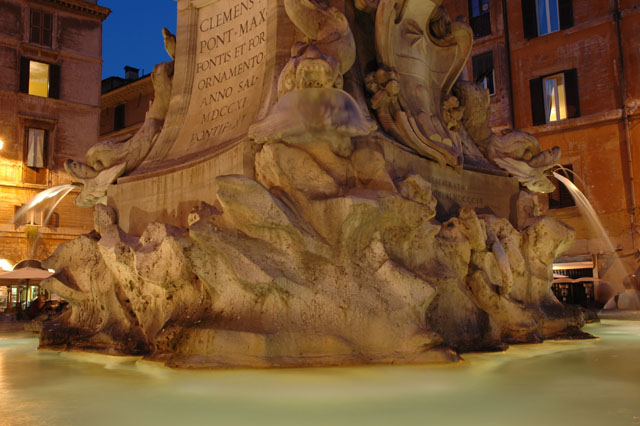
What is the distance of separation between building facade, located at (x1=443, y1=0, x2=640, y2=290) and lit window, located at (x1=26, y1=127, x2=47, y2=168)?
58.5 ft

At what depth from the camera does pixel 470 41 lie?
6.94 metres

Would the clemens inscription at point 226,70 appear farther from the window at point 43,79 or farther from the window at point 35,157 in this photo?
the window at point 43,79

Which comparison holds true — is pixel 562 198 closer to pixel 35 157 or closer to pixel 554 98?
pixel 554 98

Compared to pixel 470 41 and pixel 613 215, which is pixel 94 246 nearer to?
pixel 470 41

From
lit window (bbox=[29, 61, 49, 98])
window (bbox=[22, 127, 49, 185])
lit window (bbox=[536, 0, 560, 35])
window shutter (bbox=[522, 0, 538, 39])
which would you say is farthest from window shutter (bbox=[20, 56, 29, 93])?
lit window (bbox=[536, 0, 560, 35])

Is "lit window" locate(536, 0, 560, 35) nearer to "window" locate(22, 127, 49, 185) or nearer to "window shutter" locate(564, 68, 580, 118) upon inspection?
"window shutter" locate(564, 68, 580, 118)

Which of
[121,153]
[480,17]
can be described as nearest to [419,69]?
[121,153]

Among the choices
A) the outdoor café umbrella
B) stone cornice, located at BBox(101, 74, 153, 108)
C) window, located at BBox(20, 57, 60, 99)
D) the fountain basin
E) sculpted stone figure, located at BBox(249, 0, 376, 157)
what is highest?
stone cornice, located at BBox(101, 74, 153, 108)

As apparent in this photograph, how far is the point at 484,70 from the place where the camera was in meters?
23.1

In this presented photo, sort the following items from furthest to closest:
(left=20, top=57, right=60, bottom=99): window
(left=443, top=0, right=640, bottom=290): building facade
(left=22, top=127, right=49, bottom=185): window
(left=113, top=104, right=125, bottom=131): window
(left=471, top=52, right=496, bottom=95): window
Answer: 1. (left=113, top=104, right=125, bottom=131): window
2. (left=20, top=57, right=60, bottom=99): window
3. (left=22, top=127, right=49, bottom=185): window
4. (left=471, top=52, right=496, bottom=95): window
5. (left=443, top=0, right=640, bottom=290): building facade

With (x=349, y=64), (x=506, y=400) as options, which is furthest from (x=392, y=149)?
(x=506, y=400)

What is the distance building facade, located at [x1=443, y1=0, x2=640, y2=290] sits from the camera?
19.5 meters

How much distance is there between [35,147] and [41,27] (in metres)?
5.44

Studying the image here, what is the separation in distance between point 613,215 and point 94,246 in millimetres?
17147
